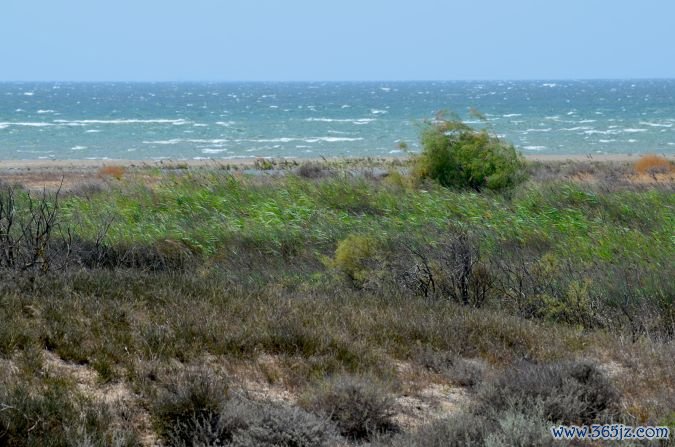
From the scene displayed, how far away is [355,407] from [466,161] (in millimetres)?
16801

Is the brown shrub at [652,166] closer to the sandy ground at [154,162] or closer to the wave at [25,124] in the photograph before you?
the sandy ground at [154,162]

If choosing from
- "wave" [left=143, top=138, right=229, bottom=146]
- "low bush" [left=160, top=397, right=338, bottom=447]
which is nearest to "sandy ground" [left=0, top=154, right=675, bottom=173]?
"wave" [left=143, top=138, right=229, bottom=146]

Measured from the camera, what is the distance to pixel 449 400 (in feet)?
20.1

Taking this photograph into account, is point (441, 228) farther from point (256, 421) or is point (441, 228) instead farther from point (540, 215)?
point (256, 421)

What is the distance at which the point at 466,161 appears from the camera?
21656 mm

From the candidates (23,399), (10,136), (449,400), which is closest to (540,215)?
(449,400)

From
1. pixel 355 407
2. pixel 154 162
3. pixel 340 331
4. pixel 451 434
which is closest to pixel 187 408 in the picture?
pixel 355 407

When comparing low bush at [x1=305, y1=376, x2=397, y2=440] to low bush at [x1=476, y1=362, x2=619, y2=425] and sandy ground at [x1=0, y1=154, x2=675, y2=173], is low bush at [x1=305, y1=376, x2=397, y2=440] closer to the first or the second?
low bush at [x1=476, y1=362, x2=619, y2=425]

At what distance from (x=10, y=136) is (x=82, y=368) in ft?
187

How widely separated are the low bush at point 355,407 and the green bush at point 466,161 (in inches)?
627

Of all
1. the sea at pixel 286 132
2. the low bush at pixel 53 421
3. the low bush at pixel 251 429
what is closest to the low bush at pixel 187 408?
the low bush at pixel 251 429

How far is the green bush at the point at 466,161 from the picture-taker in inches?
834

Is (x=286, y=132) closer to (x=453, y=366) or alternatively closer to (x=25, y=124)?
(x=25, y=124)

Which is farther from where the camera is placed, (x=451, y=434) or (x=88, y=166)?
(x=88, y=166)
